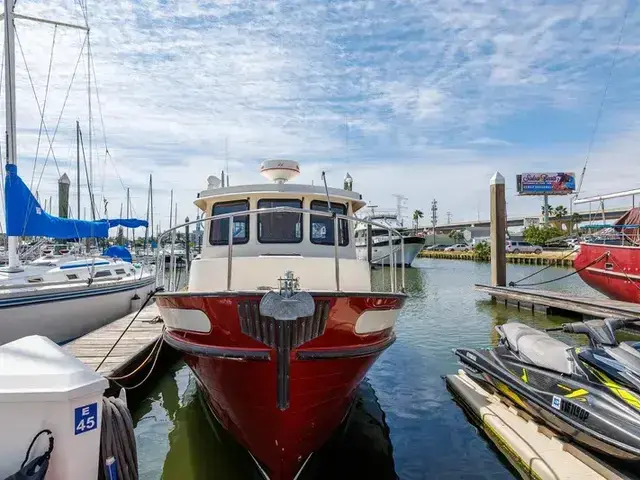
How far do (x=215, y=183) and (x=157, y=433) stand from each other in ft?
14.8

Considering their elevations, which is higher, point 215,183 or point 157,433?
point 215,183

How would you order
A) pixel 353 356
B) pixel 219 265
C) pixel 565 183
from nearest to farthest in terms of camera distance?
pixel 353 356 < pixel 219 265 < pixel 565 183

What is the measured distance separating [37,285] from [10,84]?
4.65 meters

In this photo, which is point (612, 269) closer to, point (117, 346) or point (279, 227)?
point (279, 227)

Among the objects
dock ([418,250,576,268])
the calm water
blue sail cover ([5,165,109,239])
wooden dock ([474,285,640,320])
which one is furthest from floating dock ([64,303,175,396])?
dock ([418,250,576,268])

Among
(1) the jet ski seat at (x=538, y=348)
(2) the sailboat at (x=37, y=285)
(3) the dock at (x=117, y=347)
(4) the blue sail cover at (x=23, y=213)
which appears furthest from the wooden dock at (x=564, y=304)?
(4) the blue sail cover at (x=23, y=213)

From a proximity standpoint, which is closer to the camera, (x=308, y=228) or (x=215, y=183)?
(x=308, y=228)

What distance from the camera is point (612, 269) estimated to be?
16141mm

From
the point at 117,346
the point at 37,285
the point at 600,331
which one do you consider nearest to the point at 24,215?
the point at 37,285

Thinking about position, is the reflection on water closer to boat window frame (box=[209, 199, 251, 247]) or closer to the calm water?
the calm water

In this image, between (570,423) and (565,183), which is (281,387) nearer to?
(570,423)

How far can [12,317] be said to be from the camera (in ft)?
31.2

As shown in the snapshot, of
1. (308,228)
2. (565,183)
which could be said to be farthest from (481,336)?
(565,183)

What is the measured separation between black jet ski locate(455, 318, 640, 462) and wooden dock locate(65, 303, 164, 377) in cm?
591
